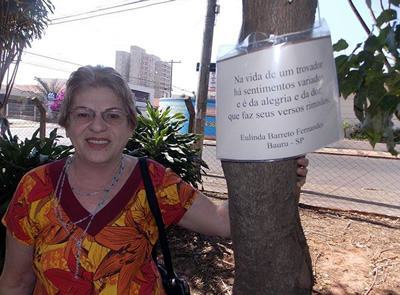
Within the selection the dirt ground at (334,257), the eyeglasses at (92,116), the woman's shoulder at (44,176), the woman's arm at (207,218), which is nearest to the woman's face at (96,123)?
the eyeglasses at (92,116)

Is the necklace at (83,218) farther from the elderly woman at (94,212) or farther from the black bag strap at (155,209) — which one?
the black bag strap at (155,209)

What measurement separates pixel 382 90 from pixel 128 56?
2368 inches

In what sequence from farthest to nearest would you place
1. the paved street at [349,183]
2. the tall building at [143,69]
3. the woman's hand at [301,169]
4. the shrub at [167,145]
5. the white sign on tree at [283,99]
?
1. the tall building at [143,69]
2. the paved street at [349,183]
3. the shrub at [167,145]
4. the woman's hand at [301,169]
5. the white sign on tree at [283,99]

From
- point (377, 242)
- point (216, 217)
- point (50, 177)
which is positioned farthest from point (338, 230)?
point (50, 177)

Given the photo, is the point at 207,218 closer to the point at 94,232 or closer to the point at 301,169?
the point at 94,232

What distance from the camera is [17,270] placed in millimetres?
1679

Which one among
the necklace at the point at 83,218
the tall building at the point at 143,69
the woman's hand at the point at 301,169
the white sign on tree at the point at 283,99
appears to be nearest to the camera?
the white sign on tree at the point at 283,99

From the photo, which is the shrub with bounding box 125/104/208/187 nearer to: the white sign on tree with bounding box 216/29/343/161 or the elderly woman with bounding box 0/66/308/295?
the elderly woman with bounding box 0/66/308/295

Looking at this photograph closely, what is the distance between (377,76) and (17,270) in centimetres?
146

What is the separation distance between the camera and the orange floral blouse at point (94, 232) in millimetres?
1565

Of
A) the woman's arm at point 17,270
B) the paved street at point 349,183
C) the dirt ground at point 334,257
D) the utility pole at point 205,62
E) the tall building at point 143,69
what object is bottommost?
the dirt ground at point 334,257

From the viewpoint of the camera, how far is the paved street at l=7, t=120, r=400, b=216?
21.5 feet

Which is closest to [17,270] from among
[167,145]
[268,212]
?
[268,212]

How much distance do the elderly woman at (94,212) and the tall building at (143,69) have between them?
52543 mm
